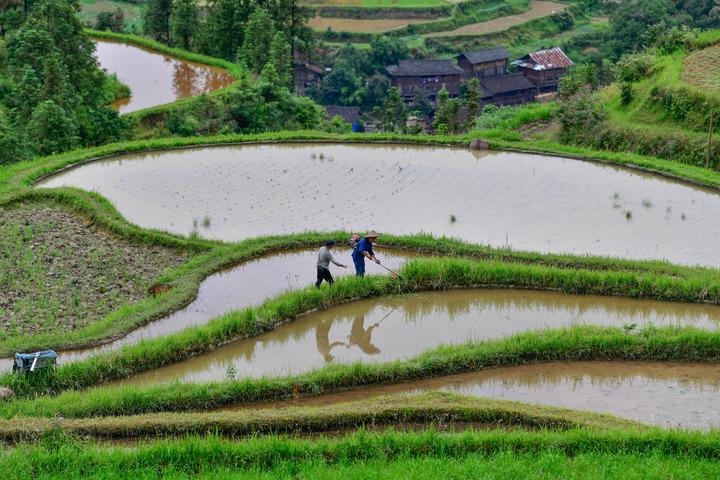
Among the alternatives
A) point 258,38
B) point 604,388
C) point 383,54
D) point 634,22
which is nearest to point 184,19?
point 258,38

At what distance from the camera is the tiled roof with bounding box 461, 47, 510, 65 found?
142 ft

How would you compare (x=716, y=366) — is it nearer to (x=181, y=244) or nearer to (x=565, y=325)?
(x=565, y=325)

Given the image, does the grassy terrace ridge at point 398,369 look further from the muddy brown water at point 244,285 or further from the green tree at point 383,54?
the green tree at point 383,54

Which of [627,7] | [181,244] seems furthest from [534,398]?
[627,7]

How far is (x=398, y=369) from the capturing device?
877cm

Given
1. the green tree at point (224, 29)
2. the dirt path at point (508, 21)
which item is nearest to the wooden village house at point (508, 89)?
the dirt path at point (508, 21)

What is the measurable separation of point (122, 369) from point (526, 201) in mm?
8114

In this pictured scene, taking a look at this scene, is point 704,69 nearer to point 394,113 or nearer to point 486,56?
point 394,113

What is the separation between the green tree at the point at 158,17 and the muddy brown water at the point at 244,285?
22.1 meters

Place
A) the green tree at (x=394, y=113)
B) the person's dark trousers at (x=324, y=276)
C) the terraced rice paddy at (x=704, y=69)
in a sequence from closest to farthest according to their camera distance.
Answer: the person's dark trousers at (x=324, y=276)
the terraced rice paddy at (x=704, y=69)
the green tree at (x=394, y=113)

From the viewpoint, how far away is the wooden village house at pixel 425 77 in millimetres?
41656

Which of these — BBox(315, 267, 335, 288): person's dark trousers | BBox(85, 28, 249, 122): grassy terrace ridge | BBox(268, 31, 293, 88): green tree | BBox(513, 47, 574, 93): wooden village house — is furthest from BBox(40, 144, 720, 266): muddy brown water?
BBox(513, 47, 574, 93): wooden village house

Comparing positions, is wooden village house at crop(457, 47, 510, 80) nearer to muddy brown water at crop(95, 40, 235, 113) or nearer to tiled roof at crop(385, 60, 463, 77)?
tiled roof at crop(385, 60, 463, 77)

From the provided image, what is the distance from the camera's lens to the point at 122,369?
8781 millimetres
